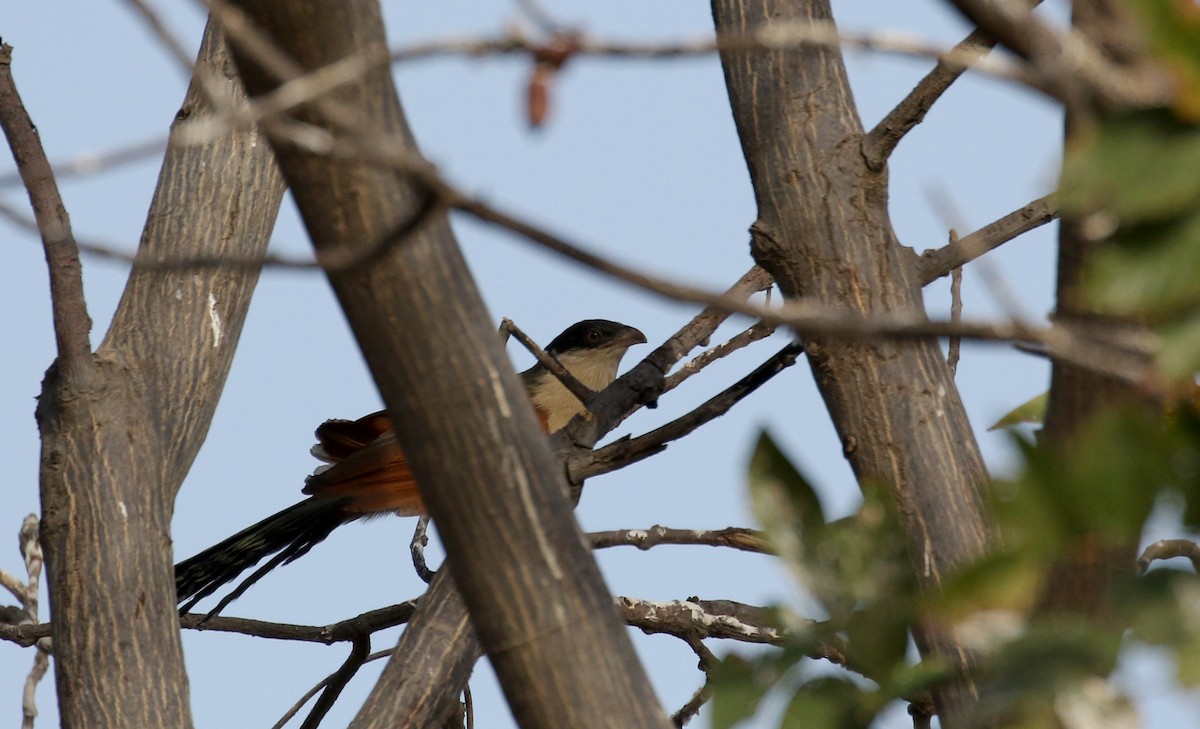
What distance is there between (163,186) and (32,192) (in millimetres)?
708

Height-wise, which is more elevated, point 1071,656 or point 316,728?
point 316,728

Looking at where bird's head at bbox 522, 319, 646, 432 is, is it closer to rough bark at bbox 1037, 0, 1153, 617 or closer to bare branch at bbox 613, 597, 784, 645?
bare branch at bbox 613, 597, 784, 645

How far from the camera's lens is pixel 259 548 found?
558cm

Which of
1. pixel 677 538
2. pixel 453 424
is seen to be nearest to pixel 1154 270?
pixel 453 424

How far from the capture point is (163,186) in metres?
4.24

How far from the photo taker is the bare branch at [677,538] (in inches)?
139

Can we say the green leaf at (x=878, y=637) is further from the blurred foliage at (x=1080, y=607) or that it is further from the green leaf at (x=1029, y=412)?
the green leaf at (x=1029, y=412)

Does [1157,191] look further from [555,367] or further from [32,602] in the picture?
[32,602]

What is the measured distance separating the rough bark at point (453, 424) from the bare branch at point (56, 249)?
7.01 ft

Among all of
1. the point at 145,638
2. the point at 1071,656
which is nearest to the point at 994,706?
the point at 1071,656

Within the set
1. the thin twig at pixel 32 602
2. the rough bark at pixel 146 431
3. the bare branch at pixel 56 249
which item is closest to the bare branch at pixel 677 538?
the rough bark at pixel 146 431

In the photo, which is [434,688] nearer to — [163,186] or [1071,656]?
[163,186]

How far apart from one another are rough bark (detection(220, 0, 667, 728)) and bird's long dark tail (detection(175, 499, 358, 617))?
3269 millimetres

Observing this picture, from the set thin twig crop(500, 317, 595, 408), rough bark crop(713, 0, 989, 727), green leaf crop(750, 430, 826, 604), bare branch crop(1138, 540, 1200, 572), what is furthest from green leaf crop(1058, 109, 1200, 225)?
thin twig crop(500, 317, 595, 408)
